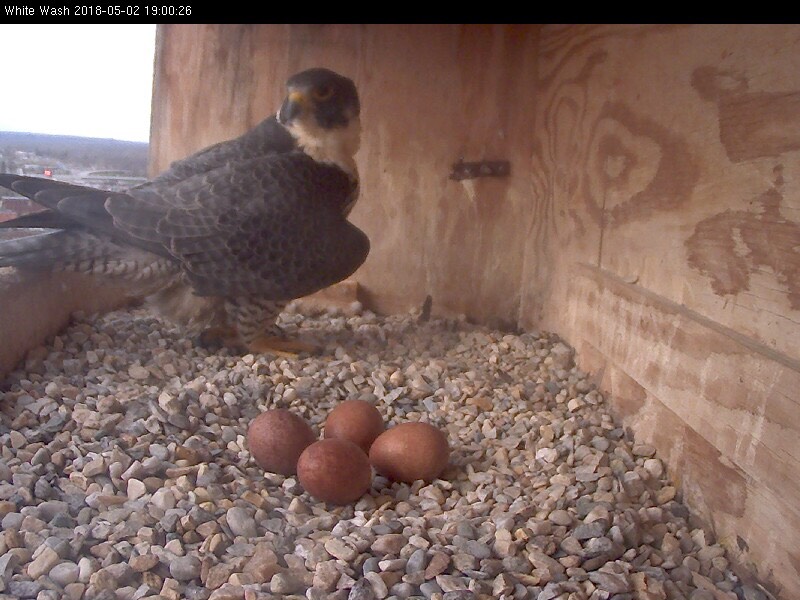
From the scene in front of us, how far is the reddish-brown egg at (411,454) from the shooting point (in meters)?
1.68

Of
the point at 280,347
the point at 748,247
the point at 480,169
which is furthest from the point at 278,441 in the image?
the point at 480,169

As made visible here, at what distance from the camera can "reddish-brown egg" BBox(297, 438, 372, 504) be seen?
4.98ft

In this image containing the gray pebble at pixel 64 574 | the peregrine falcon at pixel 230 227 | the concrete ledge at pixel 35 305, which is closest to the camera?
the gray pebble at pixel 64 574

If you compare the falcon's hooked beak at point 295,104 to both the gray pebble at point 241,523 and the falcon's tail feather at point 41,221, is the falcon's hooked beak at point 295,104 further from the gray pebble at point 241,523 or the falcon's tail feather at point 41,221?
the gray pebble at point 241,523

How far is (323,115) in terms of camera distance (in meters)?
2.67

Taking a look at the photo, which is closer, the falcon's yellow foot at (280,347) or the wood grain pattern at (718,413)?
the wood grain pattern at (718,413)

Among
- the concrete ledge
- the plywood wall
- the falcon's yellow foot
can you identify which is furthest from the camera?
the falcon's yellow foot

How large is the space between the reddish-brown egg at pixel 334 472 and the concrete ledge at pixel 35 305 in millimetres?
1160

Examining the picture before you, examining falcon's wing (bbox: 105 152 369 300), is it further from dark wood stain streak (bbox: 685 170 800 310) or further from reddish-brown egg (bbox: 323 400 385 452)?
dark wood stain streak (bbox: 685 170 800 310)

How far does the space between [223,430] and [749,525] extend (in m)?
1.36

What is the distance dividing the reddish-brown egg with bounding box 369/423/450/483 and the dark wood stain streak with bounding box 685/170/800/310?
2.70 feet

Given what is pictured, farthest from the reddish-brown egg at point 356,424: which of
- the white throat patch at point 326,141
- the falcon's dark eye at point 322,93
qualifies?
the falcon's dark eye at point 322,93

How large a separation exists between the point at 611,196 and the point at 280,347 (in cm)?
145

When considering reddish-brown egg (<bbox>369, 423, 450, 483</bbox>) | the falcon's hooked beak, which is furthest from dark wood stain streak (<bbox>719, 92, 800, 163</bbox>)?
the falcon's hooked beak
